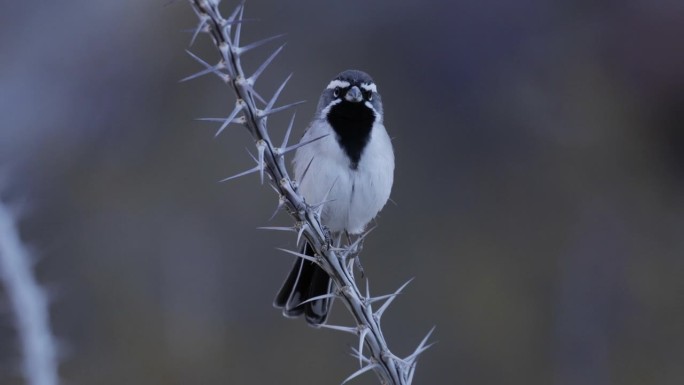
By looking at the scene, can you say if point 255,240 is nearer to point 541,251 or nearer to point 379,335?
point 541,251

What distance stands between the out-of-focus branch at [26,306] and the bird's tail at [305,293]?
1.76 meters

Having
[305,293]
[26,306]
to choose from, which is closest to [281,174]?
[26,306]

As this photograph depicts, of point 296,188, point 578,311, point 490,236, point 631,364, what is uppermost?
point 296,188

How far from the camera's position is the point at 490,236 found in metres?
7.64

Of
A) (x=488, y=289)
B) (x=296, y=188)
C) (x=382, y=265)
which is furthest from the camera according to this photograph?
(x=488, y=289)

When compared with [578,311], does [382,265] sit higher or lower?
higher

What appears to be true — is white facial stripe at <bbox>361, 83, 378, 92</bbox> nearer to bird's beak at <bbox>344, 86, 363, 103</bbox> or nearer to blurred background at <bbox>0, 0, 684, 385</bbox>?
bird's beak at <bbox>344, 86, 363, 103</bbox>

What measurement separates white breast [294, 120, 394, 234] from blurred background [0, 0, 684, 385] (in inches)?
79.9

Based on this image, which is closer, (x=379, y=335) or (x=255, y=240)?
(x=379, y=335)

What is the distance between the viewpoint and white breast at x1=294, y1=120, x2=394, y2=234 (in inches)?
165

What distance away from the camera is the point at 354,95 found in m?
4.02

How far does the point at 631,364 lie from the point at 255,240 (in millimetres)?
3587

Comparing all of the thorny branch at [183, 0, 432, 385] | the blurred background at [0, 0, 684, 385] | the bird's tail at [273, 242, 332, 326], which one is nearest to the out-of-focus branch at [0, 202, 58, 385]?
the thorny branch at [183, 0, 432, 385]

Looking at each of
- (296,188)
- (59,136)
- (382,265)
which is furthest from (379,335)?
(59,136)
